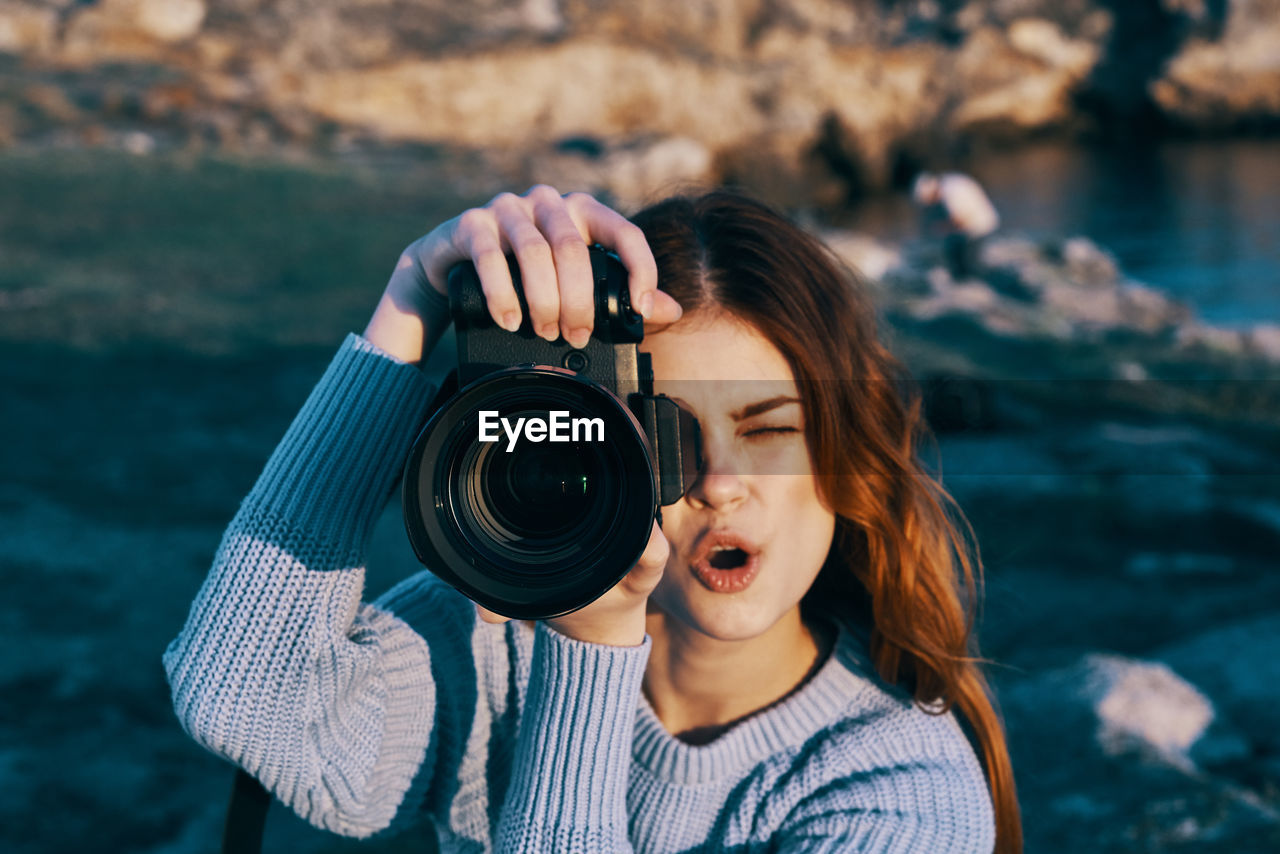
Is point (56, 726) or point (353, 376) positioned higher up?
point (353, 376)

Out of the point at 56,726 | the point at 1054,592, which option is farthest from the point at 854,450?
the point at 1054,592

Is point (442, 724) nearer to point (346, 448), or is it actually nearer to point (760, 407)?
point (346, 448)

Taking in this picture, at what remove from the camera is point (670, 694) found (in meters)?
1.39

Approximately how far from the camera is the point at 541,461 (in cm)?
107

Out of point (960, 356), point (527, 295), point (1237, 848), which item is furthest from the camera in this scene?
point (960, 356)

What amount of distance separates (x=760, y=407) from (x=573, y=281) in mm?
318

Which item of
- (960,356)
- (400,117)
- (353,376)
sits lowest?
(353,376)

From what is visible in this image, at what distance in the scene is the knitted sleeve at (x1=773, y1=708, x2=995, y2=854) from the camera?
1159 mm

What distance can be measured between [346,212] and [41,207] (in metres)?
2.03

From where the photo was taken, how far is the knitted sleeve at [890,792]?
1159mm

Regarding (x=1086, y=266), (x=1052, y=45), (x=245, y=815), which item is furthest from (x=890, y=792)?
(x=1052, y=45)

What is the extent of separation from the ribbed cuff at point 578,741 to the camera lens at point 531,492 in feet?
0.41

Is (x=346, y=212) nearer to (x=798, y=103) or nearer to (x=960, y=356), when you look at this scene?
(x=960, y=356)

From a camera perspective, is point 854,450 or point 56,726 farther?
point 56,726
